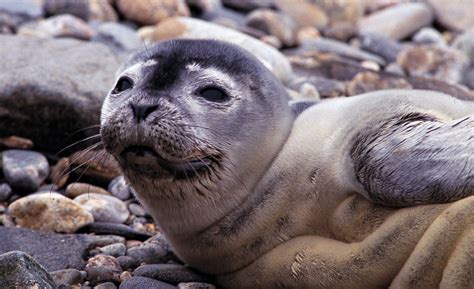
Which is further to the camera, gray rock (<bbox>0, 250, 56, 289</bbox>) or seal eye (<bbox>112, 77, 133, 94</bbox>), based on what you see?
seal eye (<bbox>112, 77, 133, 94</bbox>)

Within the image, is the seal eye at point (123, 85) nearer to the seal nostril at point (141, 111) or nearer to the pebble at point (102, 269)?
the seal nostril at point (141, 111)

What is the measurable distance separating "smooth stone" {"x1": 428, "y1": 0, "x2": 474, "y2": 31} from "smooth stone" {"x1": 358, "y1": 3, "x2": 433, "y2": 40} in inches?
11.9

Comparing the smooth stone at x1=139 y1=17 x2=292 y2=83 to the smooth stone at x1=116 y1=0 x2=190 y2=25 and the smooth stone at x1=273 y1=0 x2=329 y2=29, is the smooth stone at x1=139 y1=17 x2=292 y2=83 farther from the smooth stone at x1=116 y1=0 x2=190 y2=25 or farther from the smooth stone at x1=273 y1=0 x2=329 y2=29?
the smooth stone at x1=273 y1=0 x2=329 y2=29

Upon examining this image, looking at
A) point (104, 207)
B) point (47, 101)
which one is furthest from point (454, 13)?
point (104, 207)

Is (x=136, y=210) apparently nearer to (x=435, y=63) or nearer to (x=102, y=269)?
(x=102, y=269)

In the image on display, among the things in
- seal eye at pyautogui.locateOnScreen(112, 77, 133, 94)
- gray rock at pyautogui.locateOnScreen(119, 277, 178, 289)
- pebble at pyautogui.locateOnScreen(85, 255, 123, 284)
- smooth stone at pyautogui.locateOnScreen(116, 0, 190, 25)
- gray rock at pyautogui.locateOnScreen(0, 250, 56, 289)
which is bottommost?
smooth stone at pyautogui.locateOnScreen(116, 0, 190, 25)

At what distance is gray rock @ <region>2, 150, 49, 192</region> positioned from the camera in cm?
466

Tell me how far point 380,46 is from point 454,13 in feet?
13.1

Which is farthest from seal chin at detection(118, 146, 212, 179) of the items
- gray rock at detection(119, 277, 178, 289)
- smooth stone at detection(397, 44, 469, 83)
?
smooth stone at detection(397, 44, 469, 83)

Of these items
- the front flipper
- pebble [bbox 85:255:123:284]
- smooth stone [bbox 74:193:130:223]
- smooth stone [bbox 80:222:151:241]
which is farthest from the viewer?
smooth stone [bbox 74:193:130:223]

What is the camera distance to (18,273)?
2.71m

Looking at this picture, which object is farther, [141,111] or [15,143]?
[15,143]

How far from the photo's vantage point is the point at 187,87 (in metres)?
3.14

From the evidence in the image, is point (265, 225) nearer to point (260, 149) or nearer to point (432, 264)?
point (260, 149)
